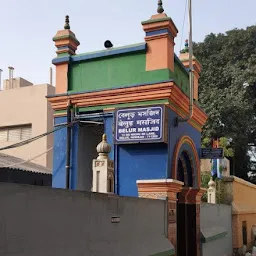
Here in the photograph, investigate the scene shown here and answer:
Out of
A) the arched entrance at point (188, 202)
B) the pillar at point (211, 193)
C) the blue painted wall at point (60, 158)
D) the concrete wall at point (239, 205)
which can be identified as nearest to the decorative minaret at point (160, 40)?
the arched entrance at point (188, 202)

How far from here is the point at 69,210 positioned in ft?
17.4

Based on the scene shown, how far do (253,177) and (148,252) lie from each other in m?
25.0

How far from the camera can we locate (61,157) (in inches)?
396

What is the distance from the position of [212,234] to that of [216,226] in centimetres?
168

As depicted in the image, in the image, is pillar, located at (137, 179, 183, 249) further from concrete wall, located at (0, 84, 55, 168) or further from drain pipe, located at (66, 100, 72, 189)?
concrete wall, located at (0, 84, 55, 168)

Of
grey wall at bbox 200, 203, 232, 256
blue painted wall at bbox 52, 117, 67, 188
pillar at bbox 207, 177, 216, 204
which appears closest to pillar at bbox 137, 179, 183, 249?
blue painted wall at bbox 52, 117, 67, 188

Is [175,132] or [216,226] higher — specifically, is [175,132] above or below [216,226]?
above

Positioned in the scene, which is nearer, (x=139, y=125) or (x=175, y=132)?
(x=139, y=125)

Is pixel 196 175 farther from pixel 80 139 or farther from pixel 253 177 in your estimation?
pixel 253 177

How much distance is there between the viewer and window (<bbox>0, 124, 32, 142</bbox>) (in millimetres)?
20672

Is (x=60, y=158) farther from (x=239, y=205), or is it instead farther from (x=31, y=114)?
(x=31, y=114)

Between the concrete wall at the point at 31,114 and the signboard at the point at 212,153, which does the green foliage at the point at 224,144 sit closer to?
the concrete wall at the point at 31,114

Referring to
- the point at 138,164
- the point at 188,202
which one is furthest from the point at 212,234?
the point at 138,164

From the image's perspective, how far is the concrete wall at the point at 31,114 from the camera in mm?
20000
